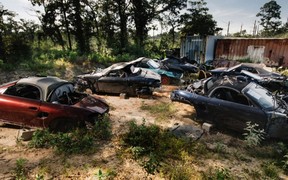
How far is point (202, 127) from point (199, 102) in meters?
0.74

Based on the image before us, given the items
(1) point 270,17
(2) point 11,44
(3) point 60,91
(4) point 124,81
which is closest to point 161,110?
(4) point 124,81

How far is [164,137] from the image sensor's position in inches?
217

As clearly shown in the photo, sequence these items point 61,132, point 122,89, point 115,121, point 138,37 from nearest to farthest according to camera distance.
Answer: point 61,132 → point 115,121 → point 122,89 → point 138,37

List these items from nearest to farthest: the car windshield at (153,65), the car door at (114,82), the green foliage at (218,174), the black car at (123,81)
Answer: the green foliage at (218,174)
the black car at (123,81)
the car door at (114,82)
the car windshield at (153,65)

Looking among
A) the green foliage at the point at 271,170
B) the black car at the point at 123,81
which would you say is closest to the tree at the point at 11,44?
the black car at the point at 123,81

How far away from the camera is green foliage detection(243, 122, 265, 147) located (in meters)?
5.23

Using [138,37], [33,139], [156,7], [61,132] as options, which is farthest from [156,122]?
[156,7]

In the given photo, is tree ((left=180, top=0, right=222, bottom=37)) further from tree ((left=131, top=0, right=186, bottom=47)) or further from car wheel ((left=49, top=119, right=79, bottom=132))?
car wheel ((left=49, top=119, right=79, bottom=132))

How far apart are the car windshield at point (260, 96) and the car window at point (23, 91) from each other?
5752 mm

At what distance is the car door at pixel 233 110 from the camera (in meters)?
5.50

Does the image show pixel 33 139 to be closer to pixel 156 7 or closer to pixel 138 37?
pixel 138 37

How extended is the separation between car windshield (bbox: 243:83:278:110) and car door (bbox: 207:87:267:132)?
17 cm

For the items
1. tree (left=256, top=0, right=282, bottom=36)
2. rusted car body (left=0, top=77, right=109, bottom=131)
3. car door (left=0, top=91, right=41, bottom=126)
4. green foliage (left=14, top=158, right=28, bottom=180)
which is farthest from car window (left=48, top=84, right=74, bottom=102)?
tree (left=256, top=0, right=282, bottom=36)

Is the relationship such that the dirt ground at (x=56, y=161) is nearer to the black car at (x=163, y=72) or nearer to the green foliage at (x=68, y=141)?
the green foliage at (x=68, y=141)
